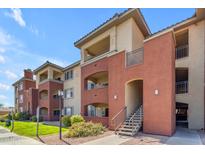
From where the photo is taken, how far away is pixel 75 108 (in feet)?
81.4

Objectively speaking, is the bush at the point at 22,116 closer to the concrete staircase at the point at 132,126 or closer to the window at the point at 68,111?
the window at the point at 68,111

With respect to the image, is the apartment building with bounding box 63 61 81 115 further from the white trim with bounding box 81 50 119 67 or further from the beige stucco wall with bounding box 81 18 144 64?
the beige stucco wall with bounding box 81 18 144 64

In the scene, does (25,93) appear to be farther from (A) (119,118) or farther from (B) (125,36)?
(A) (119,118)

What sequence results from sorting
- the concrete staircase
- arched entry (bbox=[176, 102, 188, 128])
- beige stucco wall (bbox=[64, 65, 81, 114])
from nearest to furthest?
the concrete staircase → arched entry (bbox=[176, 102, 188, 128]) → beige stucco wall (bbox=[64, 65, 81, 114])

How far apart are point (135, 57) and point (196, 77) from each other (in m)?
5.48

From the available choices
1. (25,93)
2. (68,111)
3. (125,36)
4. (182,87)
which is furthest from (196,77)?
(25,93)

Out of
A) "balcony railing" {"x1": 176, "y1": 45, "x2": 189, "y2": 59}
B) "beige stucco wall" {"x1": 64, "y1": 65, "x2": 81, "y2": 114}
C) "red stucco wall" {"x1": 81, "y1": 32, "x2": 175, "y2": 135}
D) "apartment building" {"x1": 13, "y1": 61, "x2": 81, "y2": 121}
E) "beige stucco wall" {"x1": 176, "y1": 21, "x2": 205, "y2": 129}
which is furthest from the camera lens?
"apartment building" {"x1": 13, "y1": 61, "x2": 81, "y2": 121}

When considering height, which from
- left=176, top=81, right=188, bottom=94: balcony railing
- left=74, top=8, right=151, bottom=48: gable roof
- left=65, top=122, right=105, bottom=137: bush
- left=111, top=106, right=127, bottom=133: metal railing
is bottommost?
left=65, top=122, right=105, bottom=137: bush

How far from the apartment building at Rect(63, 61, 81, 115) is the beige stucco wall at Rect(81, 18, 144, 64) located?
8789 millimetres

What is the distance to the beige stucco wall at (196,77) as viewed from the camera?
14242 mm

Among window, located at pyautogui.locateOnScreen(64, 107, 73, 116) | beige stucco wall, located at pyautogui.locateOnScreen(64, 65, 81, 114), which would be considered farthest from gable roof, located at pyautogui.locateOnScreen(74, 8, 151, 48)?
window, located at pyautogui.locateOnScreen(64, 107, 73, 116)

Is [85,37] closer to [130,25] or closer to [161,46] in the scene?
[130,25]

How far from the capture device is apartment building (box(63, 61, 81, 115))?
80.6 ft

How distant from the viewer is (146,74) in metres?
12.3
